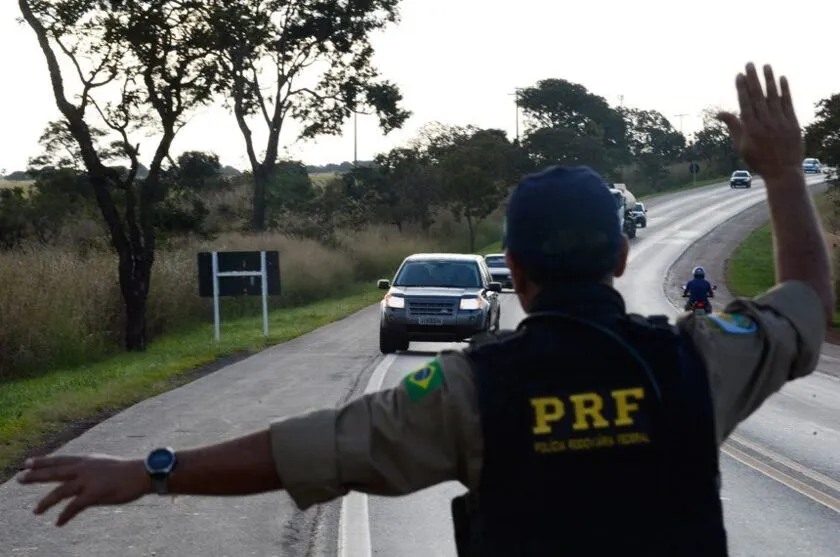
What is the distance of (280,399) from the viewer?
55.2 feet

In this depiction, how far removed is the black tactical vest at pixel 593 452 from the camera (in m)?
2.55

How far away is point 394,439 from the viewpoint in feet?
8.46

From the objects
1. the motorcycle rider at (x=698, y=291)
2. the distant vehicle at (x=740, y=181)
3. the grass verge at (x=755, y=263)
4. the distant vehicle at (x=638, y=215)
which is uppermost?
the motorcycle rider at (x=698, y=291)

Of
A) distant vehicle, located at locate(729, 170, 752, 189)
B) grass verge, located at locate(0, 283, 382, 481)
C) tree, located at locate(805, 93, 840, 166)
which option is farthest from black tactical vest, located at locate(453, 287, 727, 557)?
distant vehicle, located at locate(729, 170, 752, 189)

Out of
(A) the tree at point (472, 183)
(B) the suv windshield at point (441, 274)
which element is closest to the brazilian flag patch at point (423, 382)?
(B) the suv windshield at point (441, 274)

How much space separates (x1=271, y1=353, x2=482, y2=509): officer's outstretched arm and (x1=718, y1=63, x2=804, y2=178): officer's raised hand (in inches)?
32.9

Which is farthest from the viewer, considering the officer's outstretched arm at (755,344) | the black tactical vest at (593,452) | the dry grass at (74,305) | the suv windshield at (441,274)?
the suv windshield at (441,274)

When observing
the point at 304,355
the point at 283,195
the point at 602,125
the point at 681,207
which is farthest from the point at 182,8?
the point at 602,125

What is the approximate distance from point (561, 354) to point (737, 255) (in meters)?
64.3

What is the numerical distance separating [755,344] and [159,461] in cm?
112

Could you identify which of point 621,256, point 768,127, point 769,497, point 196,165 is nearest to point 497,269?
point 196,165

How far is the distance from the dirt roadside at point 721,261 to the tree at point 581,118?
17914 mm

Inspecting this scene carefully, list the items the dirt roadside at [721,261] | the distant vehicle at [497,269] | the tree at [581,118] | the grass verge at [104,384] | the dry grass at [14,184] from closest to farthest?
the grass verge at [104,384] → the dirt roadside at [721,261] → the distant vehicle at [497,269] → the dry grass at [14,184] → the tree at [581,118]

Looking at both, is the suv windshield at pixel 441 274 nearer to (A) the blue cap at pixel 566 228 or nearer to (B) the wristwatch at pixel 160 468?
(A) the blue cap at pixel 566 228
